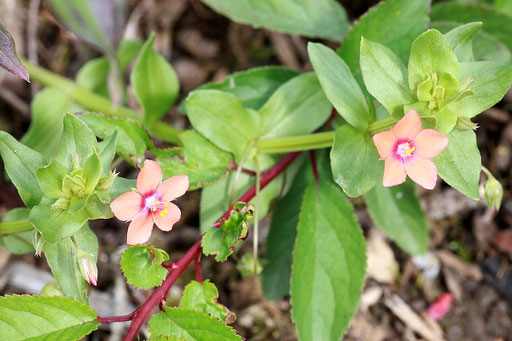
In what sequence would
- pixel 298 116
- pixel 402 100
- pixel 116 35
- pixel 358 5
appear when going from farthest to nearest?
pixel 358 5 < pixel 116 35 < pixel 298 116 < pixel 402 100

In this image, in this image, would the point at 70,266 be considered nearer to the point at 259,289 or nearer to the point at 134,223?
the point at 134,223

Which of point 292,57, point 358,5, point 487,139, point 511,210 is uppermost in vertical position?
point 358,5

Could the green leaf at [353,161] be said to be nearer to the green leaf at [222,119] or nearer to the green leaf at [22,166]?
the green leaf at [222,119]

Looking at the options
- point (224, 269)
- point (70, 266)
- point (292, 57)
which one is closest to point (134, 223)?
point (70, 266)

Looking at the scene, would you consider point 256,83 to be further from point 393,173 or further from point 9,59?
point 9,59

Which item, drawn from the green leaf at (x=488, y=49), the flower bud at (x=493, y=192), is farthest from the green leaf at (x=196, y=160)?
the green leaf at (x=488, y=49)
